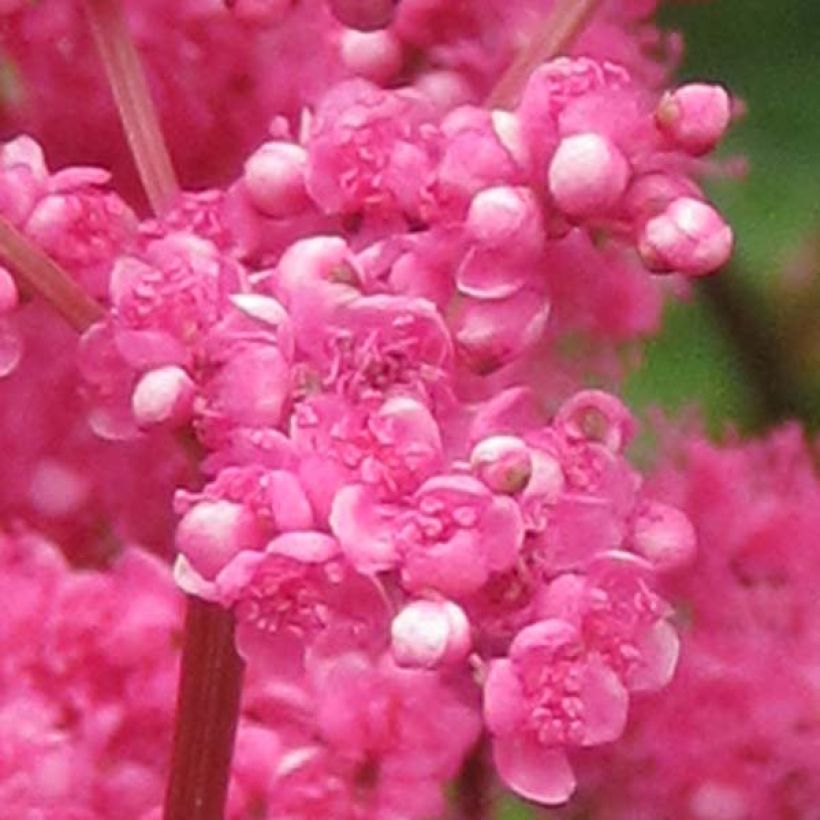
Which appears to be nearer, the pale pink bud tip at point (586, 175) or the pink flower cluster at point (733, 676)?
the pale pink bud tip at point (586, 175)

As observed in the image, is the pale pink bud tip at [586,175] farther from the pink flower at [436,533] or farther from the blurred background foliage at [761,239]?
the blurred background foliage at [761,239]

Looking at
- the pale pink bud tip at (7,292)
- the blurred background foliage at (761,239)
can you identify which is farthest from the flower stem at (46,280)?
the blurred background foliage at (761,239)

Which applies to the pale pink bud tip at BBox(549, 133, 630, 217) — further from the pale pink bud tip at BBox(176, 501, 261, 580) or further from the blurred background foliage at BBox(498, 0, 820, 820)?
the blurred background foliage at BBox(498, 0, 820, 820)

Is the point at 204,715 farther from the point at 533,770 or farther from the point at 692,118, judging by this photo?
the point at 692,118

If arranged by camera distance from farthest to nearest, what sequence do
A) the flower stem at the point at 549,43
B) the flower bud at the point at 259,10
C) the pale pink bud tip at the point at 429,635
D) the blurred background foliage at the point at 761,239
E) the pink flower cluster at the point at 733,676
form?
the blurred background foliage at the point at 761,239
the pink flower cluster at the point at 733,676
the flower bud at the point at 259,10
the flower stem at the point at 549,43
the pale pink bud tip at the point at 429,635

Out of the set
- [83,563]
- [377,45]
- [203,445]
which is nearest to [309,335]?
[203,445]

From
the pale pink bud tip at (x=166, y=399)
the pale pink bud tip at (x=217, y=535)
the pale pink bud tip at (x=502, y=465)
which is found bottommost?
the pale pink bud tip at (x=217, y=535)

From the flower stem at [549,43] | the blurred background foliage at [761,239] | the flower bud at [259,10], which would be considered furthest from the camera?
the blurred background foliage at [761,239]

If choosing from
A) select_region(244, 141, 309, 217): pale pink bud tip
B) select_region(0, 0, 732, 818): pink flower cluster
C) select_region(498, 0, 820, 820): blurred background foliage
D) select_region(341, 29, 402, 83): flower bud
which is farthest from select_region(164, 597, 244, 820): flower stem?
select_region(498, 0, 820, 820): blurred background foliage

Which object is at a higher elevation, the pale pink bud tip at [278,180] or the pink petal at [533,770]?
the pale pink bud tip at [278,180]
